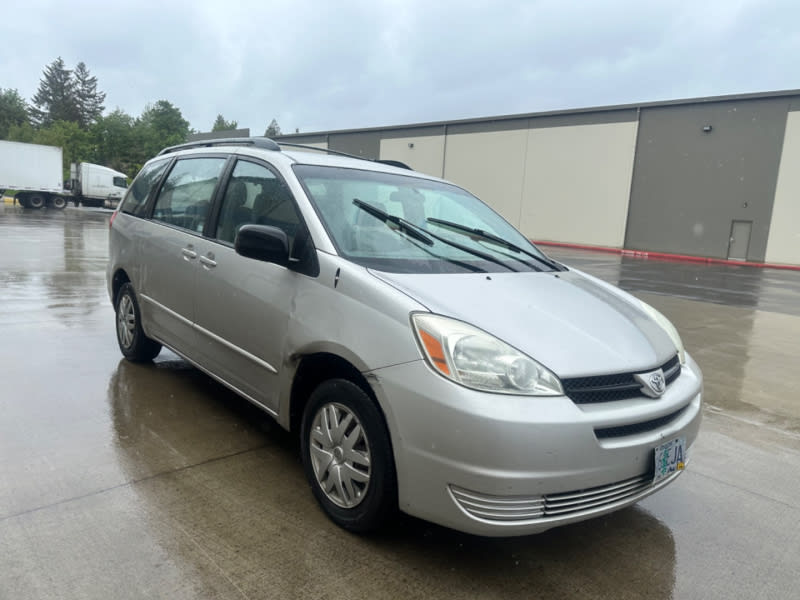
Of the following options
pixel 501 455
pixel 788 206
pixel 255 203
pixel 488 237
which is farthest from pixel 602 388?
pixel 788 206

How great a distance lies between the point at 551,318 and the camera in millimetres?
2660

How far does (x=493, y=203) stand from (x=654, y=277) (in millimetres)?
18450

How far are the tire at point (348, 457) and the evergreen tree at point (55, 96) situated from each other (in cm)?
10511

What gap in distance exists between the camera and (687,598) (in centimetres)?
241

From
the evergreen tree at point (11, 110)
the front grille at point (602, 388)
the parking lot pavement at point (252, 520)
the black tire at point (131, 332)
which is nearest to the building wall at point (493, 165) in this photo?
the black tire at point (131, 332)

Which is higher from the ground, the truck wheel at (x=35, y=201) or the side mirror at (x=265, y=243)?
the side mirror at (x=265, y=243)

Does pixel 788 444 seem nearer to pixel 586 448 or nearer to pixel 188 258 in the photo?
pixel 586 448

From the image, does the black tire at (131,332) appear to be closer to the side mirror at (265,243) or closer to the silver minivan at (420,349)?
the silver minivan at (420,349)

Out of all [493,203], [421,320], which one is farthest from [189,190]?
[493,203]

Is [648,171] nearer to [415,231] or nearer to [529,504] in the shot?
[415,231]

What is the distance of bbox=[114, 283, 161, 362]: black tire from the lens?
4816 millimetres

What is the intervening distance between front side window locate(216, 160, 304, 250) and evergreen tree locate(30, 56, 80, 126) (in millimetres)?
103642

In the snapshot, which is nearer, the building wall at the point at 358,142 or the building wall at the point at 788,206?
the building wall at the point at 788,206

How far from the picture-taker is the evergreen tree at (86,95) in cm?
9325
